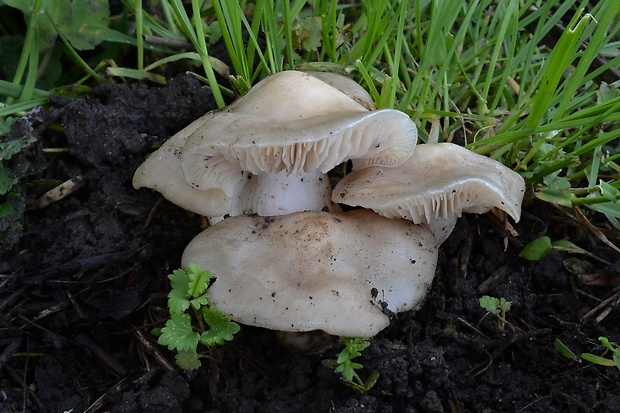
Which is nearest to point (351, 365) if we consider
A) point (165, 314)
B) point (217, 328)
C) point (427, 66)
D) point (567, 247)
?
point (217, 328)

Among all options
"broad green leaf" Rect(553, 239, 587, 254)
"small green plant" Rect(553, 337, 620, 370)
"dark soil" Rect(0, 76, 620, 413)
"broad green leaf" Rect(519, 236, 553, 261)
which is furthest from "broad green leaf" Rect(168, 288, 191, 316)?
"broad green leaf" Rect(553, 239, 587, 254)

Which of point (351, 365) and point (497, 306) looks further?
point (497, 306)

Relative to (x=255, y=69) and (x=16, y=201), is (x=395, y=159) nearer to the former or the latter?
(x=255, y=69)

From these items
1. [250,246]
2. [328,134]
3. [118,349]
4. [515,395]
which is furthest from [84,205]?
[515,395]

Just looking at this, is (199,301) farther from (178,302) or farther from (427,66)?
(427,66)

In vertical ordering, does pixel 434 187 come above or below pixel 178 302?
above

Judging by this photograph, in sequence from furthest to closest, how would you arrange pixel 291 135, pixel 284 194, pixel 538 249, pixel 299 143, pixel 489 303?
1. pixel 538 249
2. pixel 284 194
3. pixel 489 303
4. pixel 299 143
5. pixel 291 135

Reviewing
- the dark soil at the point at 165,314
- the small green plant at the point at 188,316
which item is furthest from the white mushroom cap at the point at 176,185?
the small green plant at the point at 188,316
